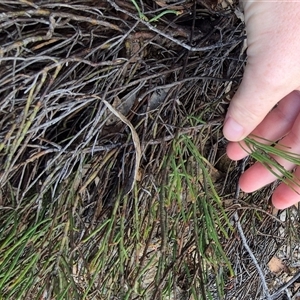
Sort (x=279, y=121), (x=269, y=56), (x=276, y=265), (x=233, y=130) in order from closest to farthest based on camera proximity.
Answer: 1. (x=269, y=56)
2. (x=233, y=130)
3. (x=279, y=121)
4. (x=276, y=265)

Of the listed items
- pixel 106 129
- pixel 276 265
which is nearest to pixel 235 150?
pixel 106 129

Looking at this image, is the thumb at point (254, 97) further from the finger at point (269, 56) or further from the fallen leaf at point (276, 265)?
the fallen leaf at point (276, 265)

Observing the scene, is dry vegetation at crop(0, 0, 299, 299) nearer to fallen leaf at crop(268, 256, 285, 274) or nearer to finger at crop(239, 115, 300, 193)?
finger at crop(239, 115, 300, 193)

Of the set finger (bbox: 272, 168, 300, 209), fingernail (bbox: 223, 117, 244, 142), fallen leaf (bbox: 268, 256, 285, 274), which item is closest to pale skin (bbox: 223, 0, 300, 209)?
fingernail (bbox: 223, 117, 244, 142)

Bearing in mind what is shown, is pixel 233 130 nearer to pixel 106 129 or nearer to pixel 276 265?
pixel 106 129

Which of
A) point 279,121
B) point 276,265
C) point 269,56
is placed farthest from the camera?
point 276,265

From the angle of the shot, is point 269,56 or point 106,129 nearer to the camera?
point 269,56
